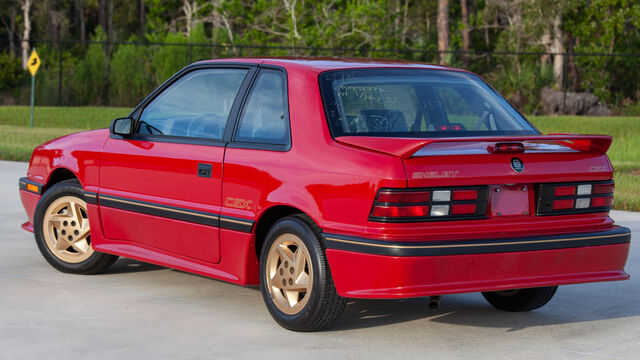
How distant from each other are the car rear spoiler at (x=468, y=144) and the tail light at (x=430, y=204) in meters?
0.20

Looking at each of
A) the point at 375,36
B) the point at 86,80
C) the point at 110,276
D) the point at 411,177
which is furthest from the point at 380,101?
the point at 86,80

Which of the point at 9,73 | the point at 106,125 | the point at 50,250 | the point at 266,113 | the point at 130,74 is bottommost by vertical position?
the point at 50,250

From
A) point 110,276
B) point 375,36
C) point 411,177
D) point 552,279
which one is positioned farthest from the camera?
point 375,36

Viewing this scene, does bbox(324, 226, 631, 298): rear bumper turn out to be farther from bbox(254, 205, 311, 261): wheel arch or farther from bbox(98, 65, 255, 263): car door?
bbox(98, 65, 255, 263): car door

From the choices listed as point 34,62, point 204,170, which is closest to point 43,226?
point 204,170

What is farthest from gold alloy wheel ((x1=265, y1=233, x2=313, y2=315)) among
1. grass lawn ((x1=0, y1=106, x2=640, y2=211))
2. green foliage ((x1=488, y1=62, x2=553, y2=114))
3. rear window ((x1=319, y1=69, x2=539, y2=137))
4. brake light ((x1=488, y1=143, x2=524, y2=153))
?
green foliage ((x1=488, y1=62, x2=553, y2=114))

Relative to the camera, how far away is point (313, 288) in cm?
571

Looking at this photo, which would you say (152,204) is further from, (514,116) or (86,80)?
(86,80)

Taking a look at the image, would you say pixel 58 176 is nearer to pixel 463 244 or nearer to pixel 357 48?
pixel 463 244

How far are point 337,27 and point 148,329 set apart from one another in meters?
28.1

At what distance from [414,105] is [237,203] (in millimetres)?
1213

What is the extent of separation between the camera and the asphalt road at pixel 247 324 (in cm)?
555

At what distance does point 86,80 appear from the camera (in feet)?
114

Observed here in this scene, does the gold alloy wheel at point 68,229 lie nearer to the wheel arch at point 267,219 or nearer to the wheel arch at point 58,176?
the wheel arch at point 58,176
